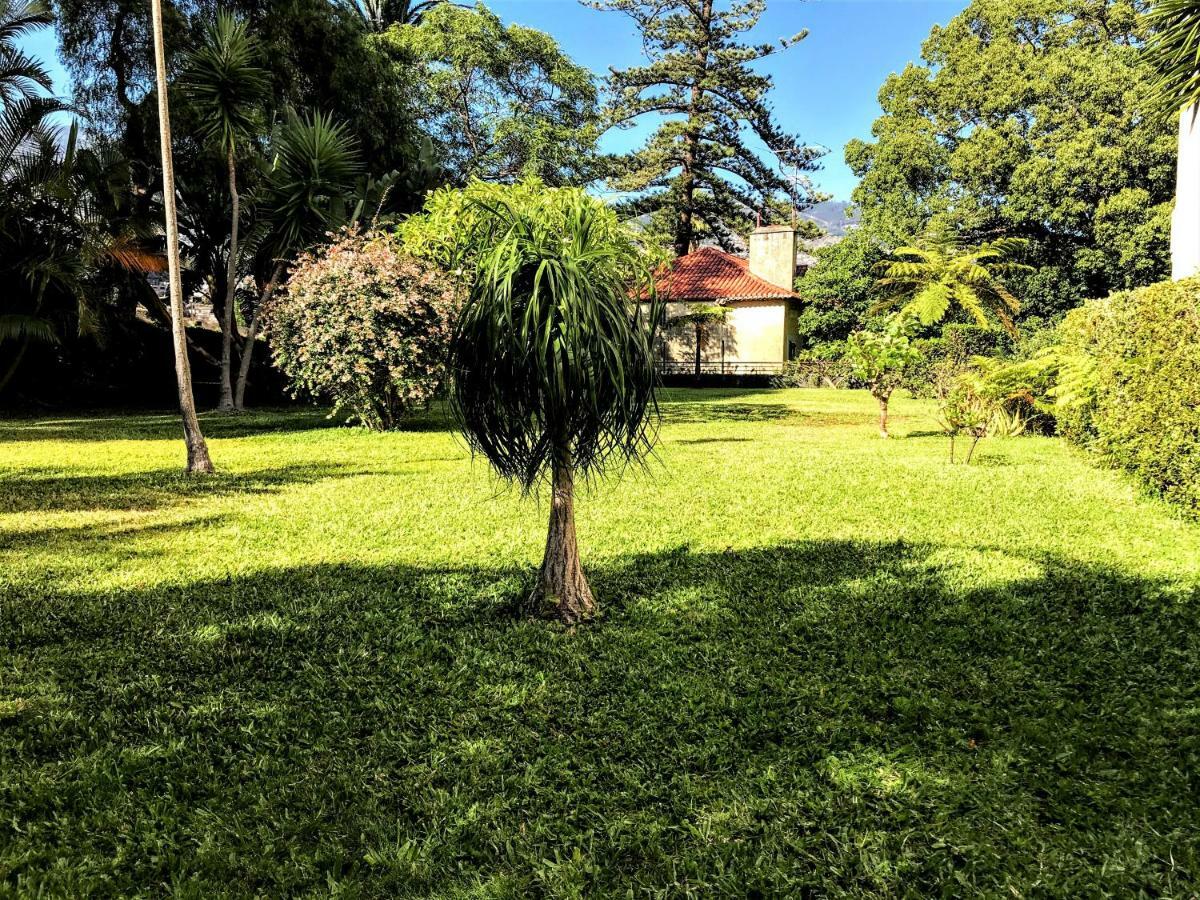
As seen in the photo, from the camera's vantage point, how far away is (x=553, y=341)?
11.6ft

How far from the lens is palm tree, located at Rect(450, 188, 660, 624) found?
11.5 ft

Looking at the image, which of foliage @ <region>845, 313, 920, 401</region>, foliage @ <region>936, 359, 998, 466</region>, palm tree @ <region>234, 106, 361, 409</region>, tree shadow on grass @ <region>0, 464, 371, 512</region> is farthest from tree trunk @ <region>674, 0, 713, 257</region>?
tree shadow on grass @ <region>0, 464, 371, 512</region>

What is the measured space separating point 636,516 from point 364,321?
7.67 metres

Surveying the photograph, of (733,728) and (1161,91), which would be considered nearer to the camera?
(733,728)

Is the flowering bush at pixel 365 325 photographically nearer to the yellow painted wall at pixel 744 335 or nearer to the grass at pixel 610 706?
the grass at pixel 610 706

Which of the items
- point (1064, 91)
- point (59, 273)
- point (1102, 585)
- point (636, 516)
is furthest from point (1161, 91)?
point (59, 273)

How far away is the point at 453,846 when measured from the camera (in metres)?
2.30

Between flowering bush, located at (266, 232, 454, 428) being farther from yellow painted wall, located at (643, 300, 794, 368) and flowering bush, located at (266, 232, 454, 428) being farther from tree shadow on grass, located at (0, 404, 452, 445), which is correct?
yellow painted wall, located at (643, 300, 794, 368)

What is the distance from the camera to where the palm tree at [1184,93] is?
29.4 ft

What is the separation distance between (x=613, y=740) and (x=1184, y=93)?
11.3 m

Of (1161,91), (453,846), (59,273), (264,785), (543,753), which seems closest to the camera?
(453,846)

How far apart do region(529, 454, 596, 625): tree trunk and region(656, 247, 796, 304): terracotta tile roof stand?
87.7 ft

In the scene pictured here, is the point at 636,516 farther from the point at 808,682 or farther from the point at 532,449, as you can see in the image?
the point at 808,682

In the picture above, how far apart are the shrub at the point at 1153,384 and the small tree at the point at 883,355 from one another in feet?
12.7
